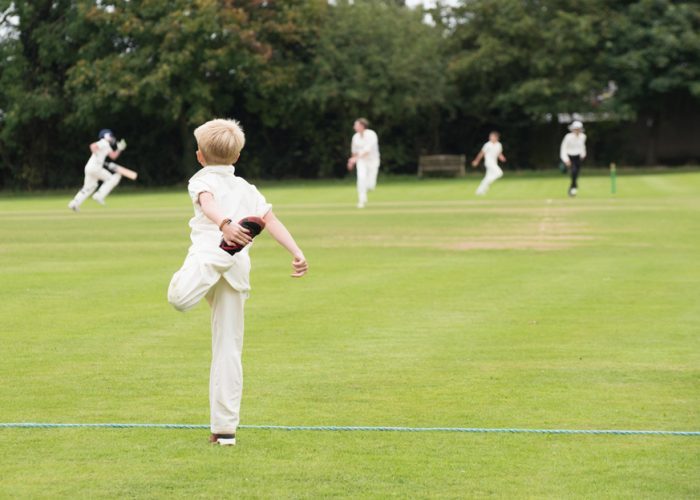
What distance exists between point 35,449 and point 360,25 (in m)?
50.6

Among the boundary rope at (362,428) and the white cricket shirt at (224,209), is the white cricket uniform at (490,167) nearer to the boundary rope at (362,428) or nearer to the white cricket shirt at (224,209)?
the boundary rope at (362,428)

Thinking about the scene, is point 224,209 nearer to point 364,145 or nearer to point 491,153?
point 364,145

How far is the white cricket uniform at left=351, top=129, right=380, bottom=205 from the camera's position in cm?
3247

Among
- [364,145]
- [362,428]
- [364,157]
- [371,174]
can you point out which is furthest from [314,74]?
[362,428]

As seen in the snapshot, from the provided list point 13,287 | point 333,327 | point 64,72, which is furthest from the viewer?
→ point 64,72

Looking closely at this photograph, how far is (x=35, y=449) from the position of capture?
715 cm

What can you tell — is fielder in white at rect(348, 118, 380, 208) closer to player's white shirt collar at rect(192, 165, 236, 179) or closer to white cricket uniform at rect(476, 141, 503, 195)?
white cricket uniform at rect(476, 141, 503, 195)

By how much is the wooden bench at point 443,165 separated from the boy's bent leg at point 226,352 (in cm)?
4862

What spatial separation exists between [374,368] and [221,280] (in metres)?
3.03

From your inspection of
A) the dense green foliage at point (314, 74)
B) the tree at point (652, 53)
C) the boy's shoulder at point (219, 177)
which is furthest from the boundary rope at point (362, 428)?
the tree at point (652, 53)

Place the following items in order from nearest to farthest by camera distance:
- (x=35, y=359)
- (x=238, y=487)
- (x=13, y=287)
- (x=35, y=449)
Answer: (x=238, y=487) < (x=35, y=449) < (x=35, y=359) < (x=13, y=287)

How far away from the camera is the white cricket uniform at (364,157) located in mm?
32469

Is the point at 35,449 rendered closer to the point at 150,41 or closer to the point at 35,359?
the point at 35,359

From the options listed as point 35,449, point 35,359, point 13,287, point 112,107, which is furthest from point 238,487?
point 112,107
